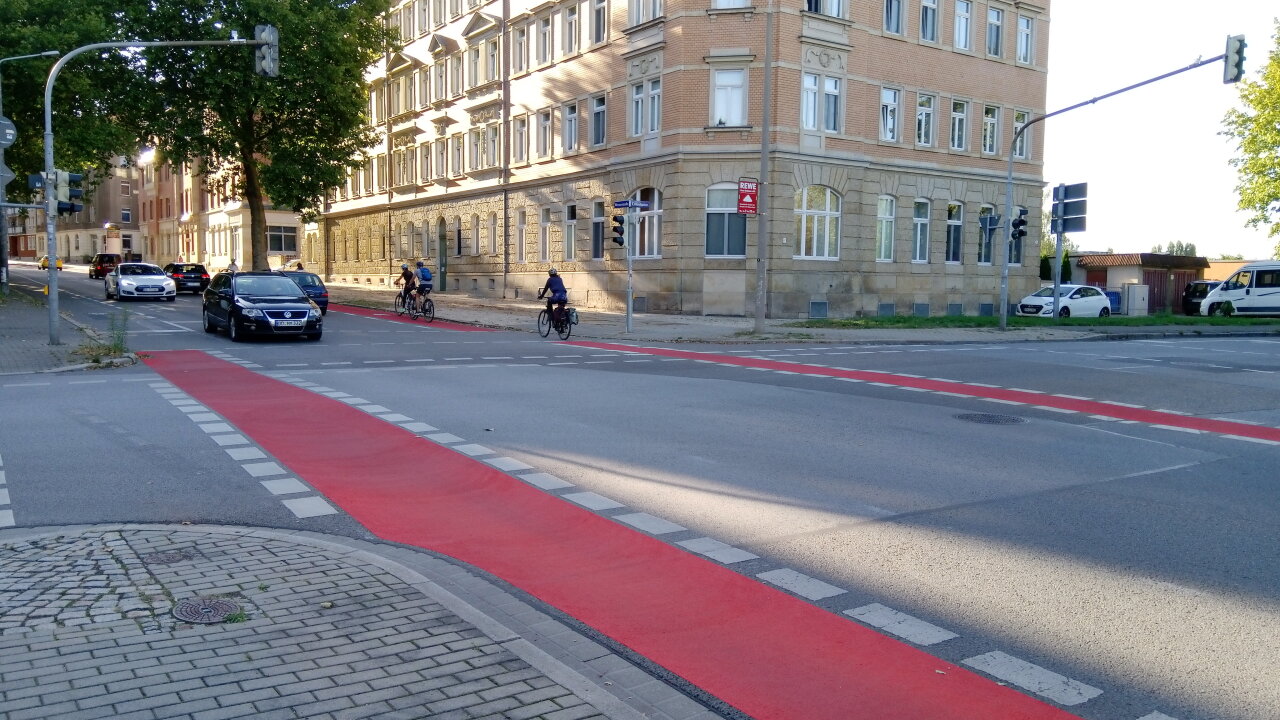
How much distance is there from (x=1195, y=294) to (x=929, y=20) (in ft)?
74.7

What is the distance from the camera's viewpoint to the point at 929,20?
36.6 metres

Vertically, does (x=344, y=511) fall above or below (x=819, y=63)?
below

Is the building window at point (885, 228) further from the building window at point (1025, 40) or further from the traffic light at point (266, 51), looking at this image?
the traffic light at point (266, 51)

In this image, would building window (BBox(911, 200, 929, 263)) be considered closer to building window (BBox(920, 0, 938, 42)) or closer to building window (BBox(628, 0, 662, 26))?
building window (BBox(920, 0, 938, 42))

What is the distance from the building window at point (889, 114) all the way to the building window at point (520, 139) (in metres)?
15.1

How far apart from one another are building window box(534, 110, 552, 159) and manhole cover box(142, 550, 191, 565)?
35.8 m

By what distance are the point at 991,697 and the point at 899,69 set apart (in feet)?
114

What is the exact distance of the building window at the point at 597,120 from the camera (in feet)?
121

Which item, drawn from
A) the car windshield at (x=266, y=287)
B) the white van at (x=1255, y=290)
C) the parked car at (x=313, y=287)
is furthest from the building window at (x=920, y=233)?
the car windshield at (x=266, y=287)

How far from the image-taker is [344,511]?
6867mm

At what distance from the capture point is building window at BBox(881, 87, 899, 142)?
35406mm

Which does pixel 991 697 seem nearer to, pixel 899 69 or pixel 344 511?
pixel 344 511

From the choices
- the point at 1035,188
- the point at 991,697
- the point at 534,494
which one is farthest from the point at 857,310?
the point at 991,697

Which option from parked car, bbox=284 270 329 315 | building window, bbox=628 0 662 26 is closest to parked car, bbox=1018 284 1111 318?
building window, bbox=628 0 662 26
